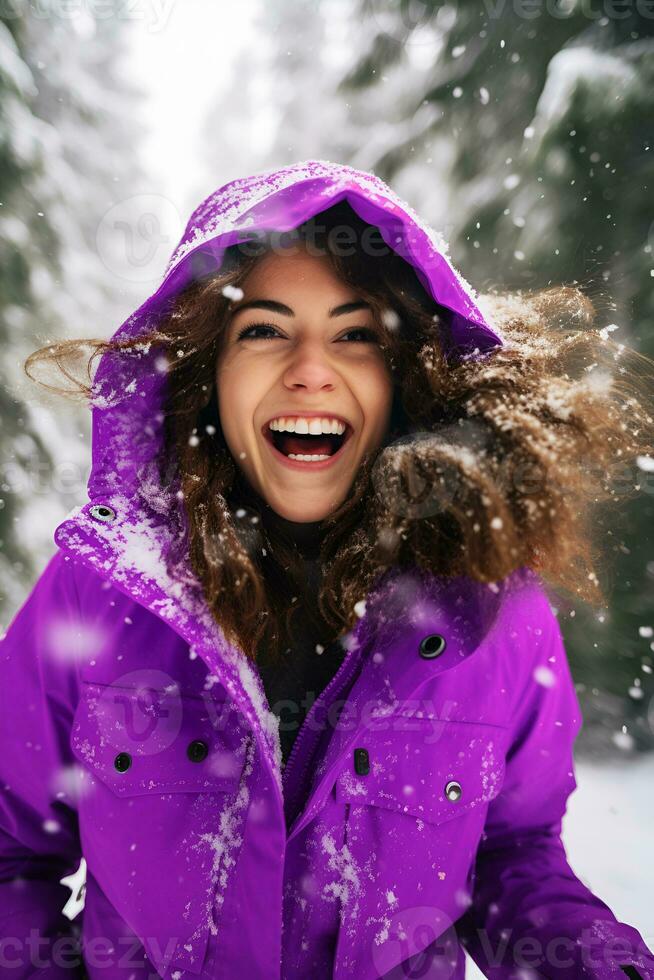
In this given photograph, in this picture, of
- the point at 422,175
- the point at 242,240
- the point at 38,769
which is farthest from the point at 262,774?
the point at 422,175

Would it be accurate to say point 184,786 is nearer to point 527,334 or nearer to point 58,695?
point 58,695

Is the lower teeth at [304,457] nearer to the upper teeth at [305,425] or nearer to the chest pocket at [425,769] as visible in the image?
the upper teeth at [305,425]

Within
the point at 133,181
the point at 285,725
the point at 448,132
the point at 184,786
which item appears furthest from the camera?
the point at 133,181

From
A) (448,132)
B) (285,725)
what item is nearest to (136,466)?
(285,725)

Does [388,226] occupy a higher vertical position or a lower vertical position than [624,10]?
lower

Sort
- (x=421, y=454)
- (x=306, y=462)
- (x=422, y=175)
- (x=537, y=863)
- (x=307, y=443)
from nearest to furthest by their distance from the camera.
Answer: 1. (x=421, y=454)
2. (x=537, y=863)
3. (x=306, y=462)
4. (x=307, y=443)
5. (x=422, y=175)

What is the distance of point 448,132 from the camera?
3.80m

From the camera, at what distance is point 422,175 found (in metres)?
3.90

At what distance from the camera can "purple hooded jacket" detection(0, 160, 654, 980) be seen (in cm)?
132

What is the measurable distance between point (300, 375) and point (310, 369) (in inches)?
1.1

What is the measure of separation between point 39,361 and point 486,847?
5.90ft

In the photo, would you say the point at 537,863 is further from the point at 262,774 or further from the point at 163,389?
the point at 163,389

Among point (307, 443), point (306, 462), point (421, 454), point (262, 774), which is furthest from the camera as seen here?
point (307, 443)

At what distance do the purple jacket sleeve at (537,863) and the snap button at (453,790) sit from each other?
0.70 ft
